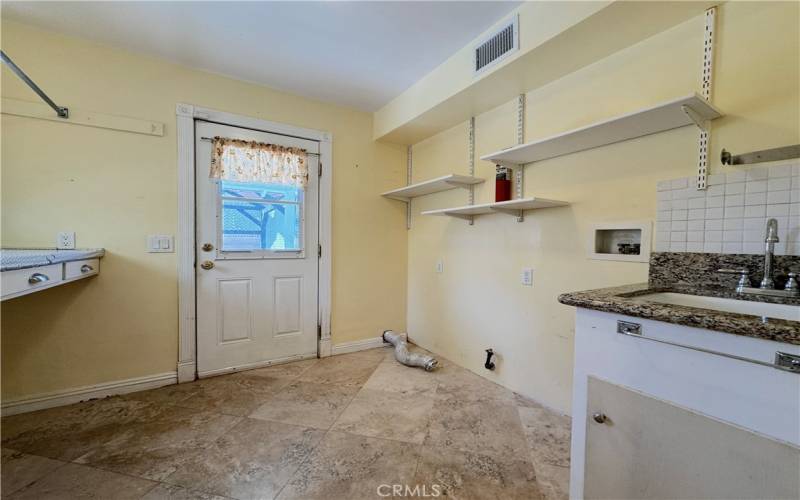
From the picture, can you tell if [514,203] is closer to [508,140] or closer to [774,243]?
[508,140]

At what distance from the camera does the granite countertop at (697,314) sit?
2.40ft

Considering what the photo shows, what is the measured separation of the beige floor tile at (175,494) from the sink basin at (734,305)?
6.31 ft

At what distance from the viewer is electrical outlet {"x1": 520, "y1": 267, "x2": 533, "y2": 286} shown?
2156 millimetres

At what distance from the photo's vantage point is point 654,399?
3.09 feet

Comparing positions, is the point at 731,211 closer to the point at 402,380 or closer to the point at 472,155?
the point at 472,155

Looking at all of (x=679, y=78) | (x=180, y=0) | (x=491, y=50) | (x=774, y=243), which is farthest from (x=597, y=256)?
(x=180, y=0)

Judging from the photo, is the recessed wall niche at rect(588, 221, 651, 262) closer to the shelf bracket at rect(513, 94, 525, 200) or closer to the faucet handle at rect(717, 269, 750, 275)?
the faucet handle at rect(717, 269, 750, 275)

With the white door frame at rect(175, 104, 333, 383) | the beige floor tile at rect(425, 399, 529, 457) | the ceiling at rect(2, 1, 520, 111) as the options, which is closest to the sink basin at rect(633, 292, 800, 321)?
the beige floor tile at rect(425, 399, 529, 457)

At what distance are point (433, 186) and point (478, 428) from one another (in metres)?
1.87

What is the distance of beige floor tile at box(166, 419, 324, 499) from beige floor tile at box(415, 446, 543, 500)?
64 centimetres

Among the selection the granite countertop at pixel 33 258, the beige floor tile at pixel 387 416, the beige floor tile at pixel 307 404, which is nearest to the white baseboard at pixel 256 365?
the beige floor tile at pixel 307 404

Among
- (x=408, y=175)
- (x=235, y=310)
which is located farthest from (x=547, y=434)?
(x=408, y=175)

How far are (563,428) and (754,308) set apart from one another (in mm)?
1143

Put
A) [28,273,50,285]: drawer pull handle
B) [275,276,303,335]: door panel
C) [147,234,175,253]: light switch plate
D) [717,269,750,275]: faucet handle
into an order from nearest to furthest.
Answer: [717,269,750,275]: faucet handle
[28,273,50,285]: drawer pull handle
[147,234,175,253]: light switch plate
[275,276,303,335]: door panel
